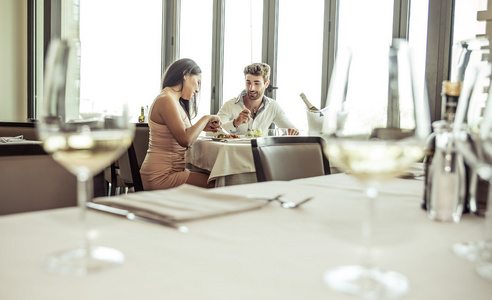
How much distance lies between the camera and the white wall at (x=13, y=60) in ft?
20.9

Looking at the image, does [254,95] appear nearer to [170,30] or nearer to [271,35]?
[271,35]

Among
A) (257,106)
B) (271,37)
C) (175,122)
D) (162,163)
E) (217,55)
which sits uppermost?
(271,37)

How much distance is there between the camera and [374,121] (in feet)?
1.49

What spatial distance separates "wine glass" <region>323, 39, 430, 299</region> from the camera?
437mm

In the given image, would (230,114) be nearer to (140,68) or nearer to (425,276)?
(140,68)

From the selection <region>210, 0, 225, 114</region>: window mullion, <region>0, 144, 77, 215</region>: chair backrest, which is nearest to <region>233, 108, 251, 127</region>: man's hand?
<region>210, 0, 225, 114</region>: window mullion

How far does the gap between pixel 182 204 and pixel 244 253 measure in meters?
0.24

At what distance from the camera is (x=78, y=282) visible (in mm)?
434

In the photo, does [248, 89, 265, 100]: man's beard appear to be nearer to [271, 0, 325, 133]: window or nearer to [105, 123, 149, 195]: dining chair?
[271, 0, 325, 133]: window

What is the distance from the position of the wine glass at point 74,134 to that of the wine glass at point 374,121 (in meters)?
0.23

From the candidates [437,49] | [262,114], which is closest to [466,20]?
[437,49]

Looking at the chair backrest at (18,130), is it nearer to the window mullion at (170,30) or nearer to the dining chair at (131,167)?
the dining chair at (131,167)

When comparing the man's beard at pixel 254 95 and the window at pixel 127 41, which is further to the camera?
the window at pixel 127 41

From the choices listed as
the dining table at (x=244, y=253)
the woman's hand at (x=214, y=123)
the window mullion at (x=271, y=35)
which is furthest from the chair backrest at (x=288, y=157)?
the window mullion at (x=271, y=35)
